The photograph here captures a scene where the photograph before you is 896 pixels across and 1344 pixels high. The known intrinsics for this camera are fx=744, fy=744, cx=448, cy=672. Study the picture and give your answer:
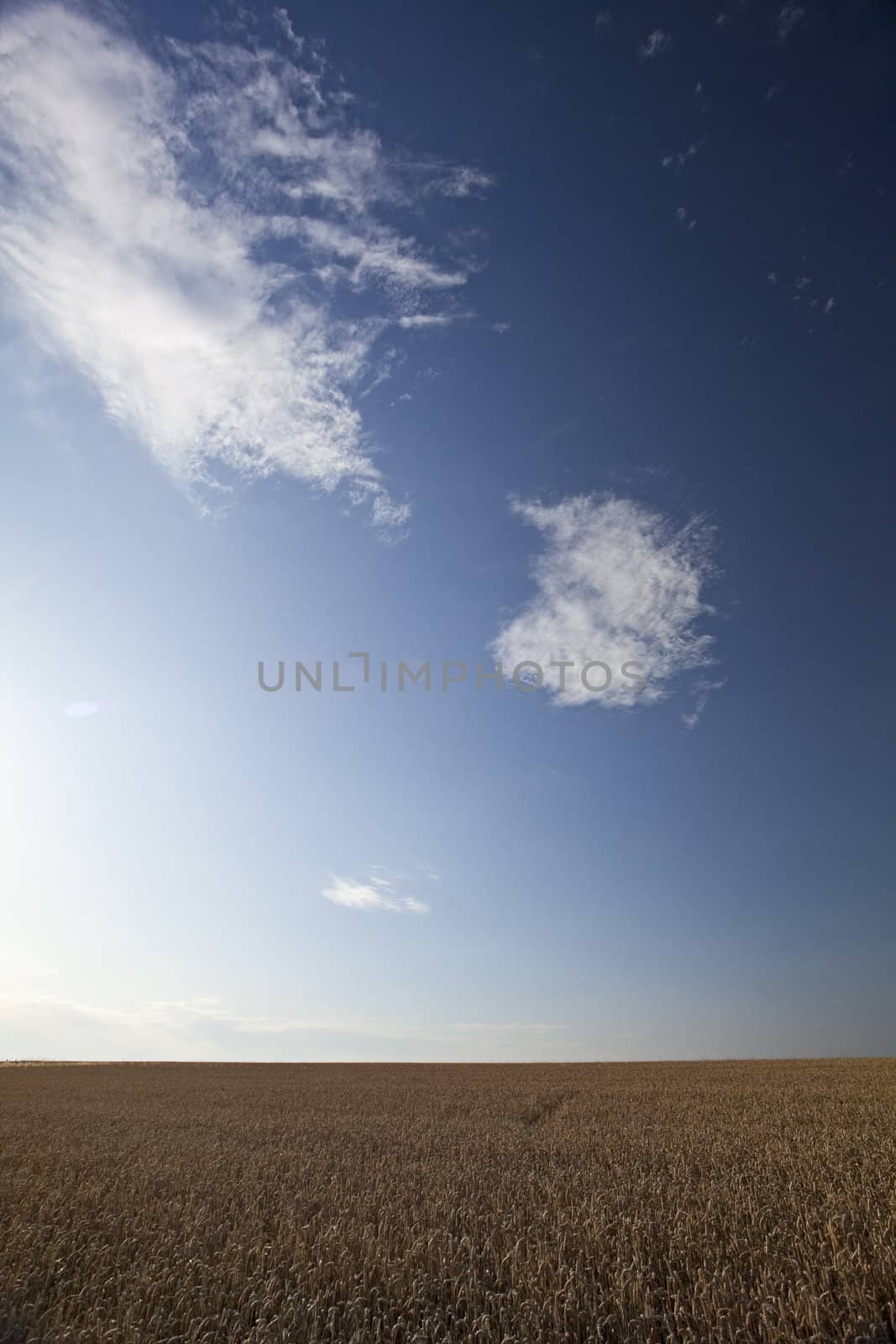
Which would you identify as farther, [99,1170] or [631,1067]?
[631,1067]

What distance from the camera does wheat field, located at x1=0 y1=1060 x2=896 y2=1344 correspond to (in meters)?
6.42

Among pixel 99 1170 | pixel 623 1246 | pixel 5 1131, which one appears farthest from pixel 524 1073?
pixel 623 1246

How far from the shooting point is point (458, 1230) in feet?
29.0

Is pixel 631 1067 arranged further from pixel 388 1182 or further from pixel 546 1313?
pixel 546 1313

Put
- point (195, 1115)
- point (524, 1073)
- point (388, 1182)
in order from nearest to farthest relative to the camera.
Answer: point (388, 1182), point (195, 1115), point (524, 1073)

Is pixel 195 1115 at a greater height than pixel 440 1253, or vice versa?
pixel 440 1253

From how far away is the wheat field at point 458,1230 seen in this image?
6.42 m

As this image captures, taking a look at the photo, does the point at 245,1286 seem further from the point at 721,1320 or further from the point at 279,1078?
the point at 279,1078

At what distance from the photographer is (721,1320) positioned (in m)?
6.18

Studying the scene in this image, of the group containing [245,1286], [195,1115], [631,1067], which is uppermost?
[245,1286]

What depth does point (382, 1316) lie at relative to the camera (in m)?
6.47

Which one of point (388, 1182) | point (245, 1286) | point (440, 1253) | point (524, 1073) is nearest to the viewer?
point (245, 1286)

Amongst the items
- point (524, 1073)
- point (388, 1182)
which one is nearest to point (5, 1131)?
point (388, 1182)

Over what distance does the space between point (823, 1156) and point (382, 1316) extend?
897 centimetres
